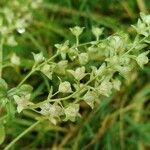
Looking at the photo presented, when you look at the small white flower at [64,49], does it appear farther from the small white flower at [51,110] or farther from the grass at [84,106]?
the grass at [84,106]

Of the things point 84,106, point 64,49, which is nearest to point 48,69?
point 64,49

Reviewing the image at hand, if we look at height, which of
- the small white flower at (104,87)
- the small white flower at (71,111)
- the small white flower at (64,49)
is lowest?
the small white flower at (71,111)

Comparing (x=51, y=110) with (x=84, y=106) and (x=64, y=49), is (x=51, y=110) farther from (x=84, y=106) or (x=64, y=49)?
(x=84, y=106)

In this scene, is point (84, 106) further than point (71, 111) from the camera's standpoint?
Yes

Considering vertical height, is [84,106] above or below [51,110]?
above

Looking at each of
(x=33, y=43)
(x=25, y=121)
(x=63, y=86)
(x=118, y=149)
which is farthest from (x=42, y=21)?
(x=63, y=86)

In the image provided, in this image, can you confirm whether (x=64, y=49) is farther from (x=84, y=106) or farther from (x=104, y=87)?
(x=84, y=106)

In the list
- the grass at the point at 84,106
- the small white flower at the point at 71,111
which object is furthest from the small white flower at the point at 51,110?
the grass at the point at 84,106

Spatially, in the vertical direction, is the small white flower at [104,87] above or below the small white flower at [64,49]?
below
